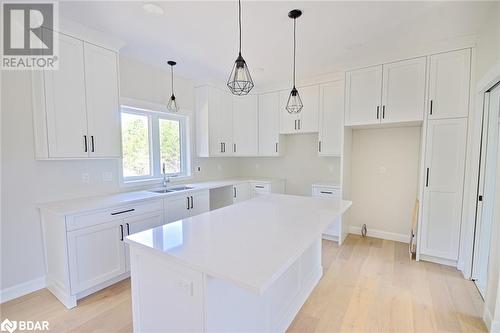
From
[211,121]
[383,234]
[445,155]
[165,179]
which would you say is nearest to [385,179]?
[383,234]

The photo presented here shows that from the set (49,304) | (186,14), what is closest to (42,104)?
(186,14)

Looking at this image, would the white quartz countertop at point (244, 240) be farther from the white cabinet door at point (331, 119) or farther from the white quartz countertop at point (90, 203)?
the white cabinet door at point (331, 119)

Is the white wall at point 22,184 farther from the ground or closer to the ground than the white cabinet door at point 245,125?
closer to the ground

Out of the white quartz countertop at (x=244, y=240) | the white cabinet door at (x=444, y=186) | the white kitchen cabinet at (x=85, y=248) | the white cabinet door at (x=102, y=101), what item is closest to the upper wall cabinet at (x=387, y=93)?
the white cabinet door at (x=444, y=186)

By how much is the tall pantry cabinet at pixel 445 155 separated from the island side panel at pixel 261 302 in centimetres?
169

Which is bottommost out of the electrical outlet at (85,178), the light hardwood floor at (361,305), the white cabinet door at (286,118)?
the light hardwood floor at (361,305)

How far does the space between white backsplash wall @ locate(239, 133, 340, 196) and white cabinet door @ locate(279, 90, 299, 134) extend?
0.36 m

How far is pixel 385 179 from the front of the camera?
12.3ft

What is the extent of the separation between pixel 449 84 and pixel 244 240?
3045 mm

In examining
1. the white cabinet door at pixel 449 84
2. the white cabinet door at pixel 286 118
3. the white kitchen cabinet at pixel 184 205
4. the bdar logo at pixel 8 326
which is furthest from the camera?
the white cabinet door at pixel 286 118

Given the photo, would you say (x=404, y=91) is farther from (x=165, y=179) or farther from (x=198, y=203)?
(x=165, y=179)

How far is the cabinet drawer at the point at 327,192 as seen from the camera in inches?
143

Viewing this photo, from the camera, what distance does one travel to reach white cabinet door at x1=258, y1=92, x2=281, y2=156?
424cm

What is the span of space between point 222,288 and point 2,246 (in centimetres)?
234
